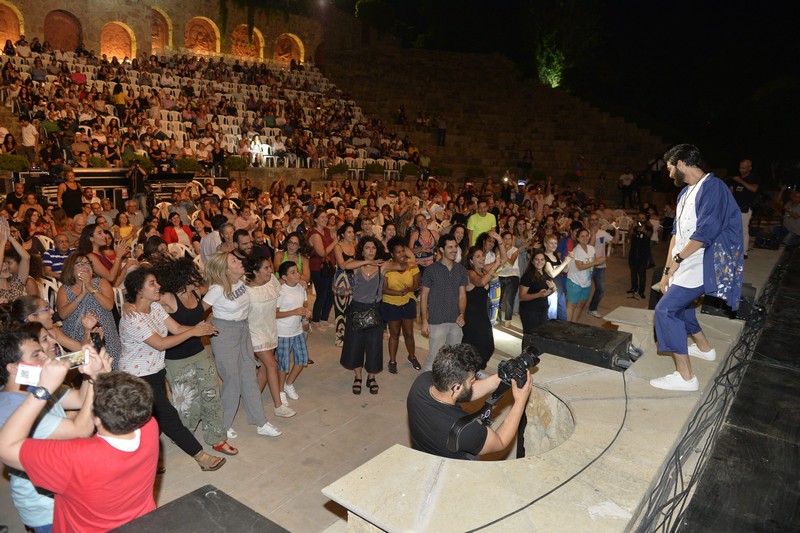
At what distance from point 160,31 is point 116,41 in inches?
97.5

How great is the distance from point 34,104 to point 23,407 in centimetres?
1406

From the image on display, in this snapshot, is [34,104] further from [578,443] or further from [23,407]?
[578,443]

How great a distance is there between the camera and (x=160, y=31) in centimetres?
2866

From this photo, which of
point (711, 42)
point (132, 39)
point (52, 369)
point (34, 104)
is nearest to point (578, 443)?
point (52, 369)

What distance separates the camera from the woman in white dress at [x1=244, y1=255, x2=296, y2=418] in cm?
468

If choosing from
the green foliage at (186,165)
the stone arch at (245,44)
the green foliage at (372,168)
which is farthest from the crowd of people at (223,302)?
the stone arch at (245,44)

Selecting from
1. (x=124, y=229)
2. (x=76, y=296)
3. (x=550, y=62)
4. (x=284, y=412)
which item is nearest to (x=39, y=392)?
(x=76, y=296)

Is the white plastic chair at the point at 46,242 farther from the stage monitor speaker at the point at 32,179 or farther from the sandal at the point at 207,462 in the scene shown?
the sandal at the point at 207,462

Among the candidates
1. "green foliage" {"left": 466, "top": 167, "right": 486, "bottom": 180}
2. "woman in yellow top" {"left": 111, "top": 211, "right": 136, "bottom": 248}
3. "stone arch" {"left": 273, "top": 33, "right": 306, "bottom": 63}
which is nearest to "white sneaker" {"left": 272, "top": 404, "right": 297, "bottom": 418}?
"woman in yellow top" {"left": 111, "top": 211, "right": 136, "bottom": 248}

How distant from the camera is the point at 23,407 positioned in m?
2.16

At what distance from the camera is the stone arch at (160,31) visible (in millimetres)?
27516

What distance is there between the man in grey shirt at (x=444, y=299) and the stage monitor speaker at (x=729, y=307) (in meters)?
2.08

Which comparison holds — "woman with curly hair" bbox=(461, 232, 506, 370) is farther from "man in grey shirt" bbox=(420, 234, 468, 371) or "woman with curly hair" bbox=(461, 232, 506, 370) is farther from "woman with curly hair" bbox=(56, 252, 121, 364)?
"woman with curly hair" bbox=(56, 252, 121, 364)

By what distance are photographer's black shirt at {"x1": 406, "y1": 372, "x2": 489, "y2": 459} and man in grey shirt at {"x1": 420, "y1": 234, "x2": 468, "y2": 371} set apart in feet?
8.04
